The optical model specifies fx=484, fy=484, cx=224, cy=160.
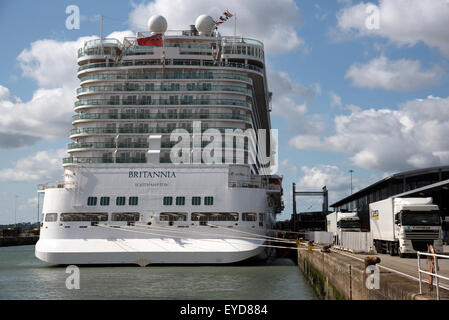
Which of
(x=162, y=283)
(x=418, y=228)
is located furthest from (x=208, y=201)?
(x=418, y=228)

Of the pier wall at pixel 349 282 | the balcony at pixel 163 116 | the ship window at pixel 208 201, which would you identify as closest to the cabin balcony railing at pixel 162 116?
the balcony at pixel 163 116

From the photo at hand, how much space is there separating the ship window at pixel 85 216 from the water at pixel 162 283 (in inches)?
116

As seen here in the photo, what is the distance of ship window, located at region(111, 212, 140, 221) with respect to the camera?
29.5m

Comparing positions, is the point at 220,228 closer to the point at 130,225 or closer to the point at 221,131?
the point at 130,225

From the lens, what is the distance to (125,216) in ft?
97.1

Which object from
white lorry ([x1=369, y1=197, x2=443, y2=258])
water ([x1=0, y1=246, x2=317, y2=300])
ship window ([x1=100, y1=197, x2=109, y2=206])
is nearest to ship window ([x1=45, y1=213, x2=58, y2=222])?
ship window ([x1=100, y1=197, x2=109, y2=206])

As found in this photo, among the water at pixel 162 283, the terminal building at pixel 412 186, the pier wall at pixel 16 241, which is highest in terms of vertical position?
the terminal building at pixel 412 186

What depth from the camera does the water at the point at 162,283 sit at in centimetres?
2122

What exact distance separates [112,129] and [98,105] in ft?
7.67

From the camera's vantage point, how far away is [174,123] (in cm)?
3469

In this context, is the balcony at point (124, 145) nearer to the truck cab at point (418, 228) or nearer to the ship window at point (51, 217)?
the ship window at point (51, 217)

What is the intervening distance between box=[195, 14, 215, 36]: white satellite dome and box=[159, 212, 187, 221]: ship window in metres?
20.3

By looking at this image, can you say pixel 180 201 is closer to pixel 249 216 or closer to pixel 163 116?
pixel 249 216
